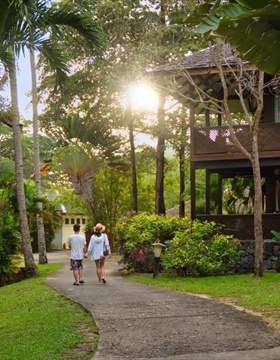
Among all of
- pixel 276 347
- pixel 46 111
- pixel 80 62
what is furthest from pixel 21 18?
pixel 46 111

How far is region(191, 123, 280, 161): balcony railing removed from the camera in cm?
1972

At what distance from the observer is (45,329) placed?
891cm

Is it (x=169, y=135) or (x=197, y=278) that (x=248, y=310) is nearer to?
(x=197, y=278)

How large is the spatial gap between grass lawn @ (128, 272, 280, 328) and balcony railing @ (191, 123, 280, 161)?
4305 millimetres

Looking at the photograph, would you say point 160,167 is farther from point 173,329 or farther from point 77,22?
point 173,329

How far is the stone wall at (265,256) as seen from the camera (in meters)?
18.2

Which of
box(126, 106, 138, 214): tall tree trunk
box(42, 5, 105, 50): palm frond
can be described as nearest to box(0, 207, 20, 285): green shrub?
box(42, 5, 105, 50): palm frond

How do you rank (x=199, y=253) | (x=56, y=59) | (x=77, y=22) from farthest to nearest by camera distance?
(x=199, y=253) → (x=56, y=59) → (x=77, y=22)

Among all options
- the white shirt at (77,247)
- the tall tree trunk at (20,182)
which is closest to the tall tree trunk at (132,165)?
the tall tree trunk at (20,182)

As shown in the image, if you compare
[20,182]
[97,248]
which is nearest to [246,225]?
[97,248]

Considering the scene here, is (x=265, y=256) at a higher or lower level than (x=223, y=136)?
lower

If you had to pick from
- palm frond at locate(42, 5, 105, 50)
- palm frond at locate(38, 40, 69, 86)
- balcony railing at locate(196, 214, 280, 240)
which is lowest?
balcony railing at locate(196, 214, 280, 240)

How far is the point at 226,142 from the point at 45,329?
12.4m

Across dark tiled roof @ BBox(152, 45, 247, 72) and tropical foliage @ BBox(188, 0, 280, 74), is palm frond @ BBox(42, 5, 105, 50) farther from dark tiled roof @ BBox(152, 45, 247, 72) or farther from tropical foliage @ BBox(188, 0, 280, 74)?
tropical foliage @ BBox(188, 0, 280, 74)
